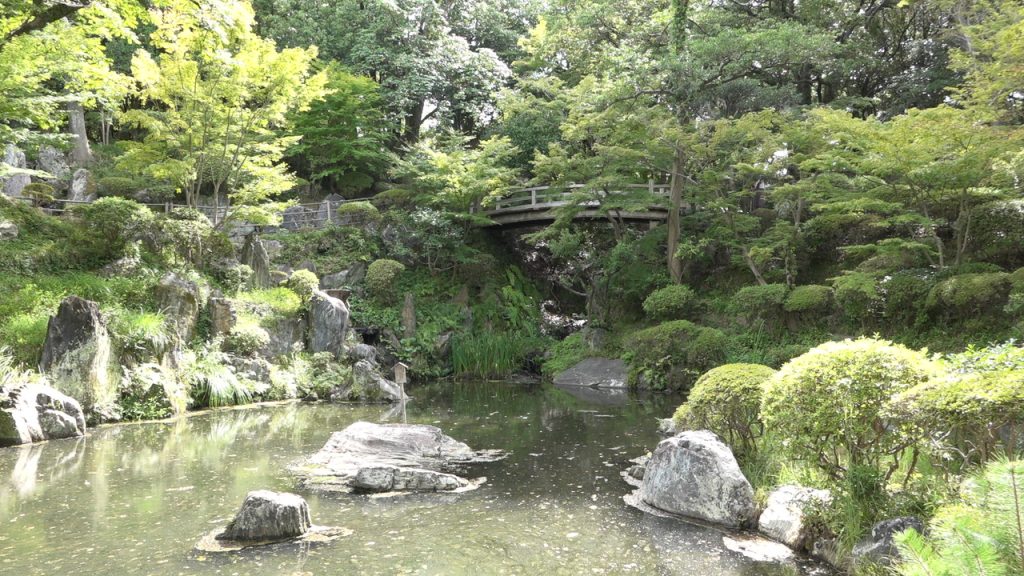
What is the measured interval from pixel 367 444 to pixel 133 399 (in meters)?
5.51

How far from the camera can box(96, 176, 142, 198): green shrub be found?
19516 mm

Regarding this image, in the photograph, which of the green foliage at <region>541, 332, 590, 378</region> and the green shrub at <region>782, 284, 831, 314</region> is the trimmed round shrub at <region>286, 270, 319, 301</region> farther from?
the green shrub at <region>782, 284, 831, 314</region>

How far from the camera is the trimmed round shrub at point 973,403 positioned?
156 inches

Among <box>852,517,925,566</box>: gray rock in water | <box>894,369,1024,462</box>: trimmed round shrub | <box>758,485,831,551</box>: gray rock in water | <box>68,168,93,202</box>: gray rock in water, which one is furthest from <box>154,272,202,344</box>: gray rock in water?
<box>894,369,1024,462</box>: trimmed round shrub

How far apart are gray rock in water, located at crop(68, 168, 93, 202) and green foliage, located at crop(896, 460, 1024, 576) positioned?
78.5 ft

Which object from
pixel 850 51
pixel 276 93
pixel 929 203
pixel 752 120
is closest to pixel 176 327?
pixel 276 93

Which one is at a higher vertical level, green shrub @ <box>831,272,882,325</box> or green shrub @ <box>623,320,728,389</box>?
green shrub @ <box>831,272,882,325</box>

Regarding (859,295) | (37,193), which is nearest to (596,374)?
(859,295)

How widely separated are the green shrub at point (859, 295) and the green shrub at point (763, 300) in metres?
1.46

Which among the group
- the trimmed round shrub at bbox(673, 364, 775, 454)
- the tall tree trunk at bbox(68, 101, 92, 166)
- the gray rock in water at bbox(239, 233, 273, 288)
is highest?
the tall tree trunk at bbox(68, 101, 92, 166)

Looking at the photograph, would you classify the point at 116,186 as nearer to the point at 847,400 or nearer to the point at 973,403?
the point at 847,400

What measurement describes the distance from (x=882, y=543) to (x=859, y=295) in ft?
33.1

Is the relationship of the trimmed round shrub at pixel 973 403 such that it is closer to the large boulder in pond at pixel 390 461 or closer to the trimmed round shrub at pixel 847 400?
the trimmed round shrub at pixel 847 400

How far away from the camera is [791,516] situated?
5.53 m
